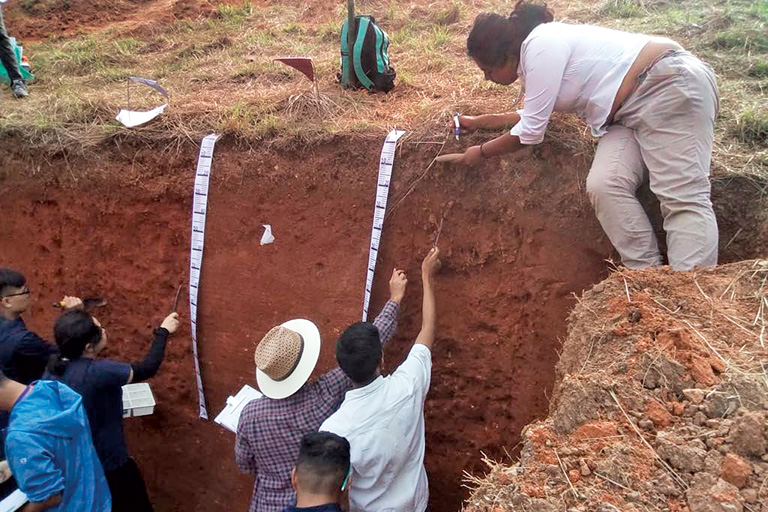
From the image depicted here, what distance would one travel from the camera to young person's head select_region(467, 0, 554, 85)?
3.01m

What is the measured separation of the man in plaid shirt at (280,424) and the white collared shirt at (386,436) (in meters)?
0.21

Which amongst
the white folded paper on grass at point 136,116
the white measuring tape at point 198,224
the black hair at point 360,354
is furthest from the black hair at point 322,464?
the white folded paper on grass at point 136,116

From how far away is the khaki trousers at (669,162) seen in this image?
9.48 feet


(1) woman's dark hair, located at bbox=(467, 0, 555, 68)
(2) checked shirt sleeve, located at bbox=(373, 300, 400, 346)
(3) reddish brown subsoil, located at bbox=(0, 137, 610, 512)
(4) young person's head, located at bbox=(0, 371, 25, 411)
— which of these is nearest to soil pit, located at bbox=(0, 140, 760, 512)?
(3) reddish brown subsoil, located at bbox=(0, 137, 610, 512)

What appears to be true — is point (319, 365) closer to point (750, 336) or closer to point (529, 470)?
point (529, 470)

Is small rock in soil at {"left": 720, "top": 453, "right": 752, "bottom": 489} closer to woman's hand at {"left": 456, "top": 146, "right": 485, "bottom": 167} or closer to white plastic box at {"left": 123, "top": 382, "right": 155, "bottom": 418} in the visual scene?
woman's hand at {"left": 456, "top": 146, "right": 485, "bottom": 167}

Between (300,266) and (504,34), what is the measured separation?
2359 mm

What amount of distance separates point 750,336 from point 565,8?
4.50 m

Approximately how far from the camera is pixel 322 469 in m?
2.39

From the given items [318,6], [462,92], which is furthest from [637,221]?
[318,6]

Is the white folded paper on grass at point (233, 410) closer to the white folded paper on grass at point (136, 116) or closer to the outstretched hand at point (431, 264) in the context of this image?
the outstretched hand at point (431, 264)

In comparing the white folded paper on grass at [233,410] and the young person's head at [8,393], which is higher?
the young person's head at [8,393]

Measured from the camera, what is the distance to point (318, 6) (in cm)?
747

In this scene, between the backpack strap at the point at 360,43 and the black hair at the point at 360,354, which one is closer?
the black hair at the point at 360,354
